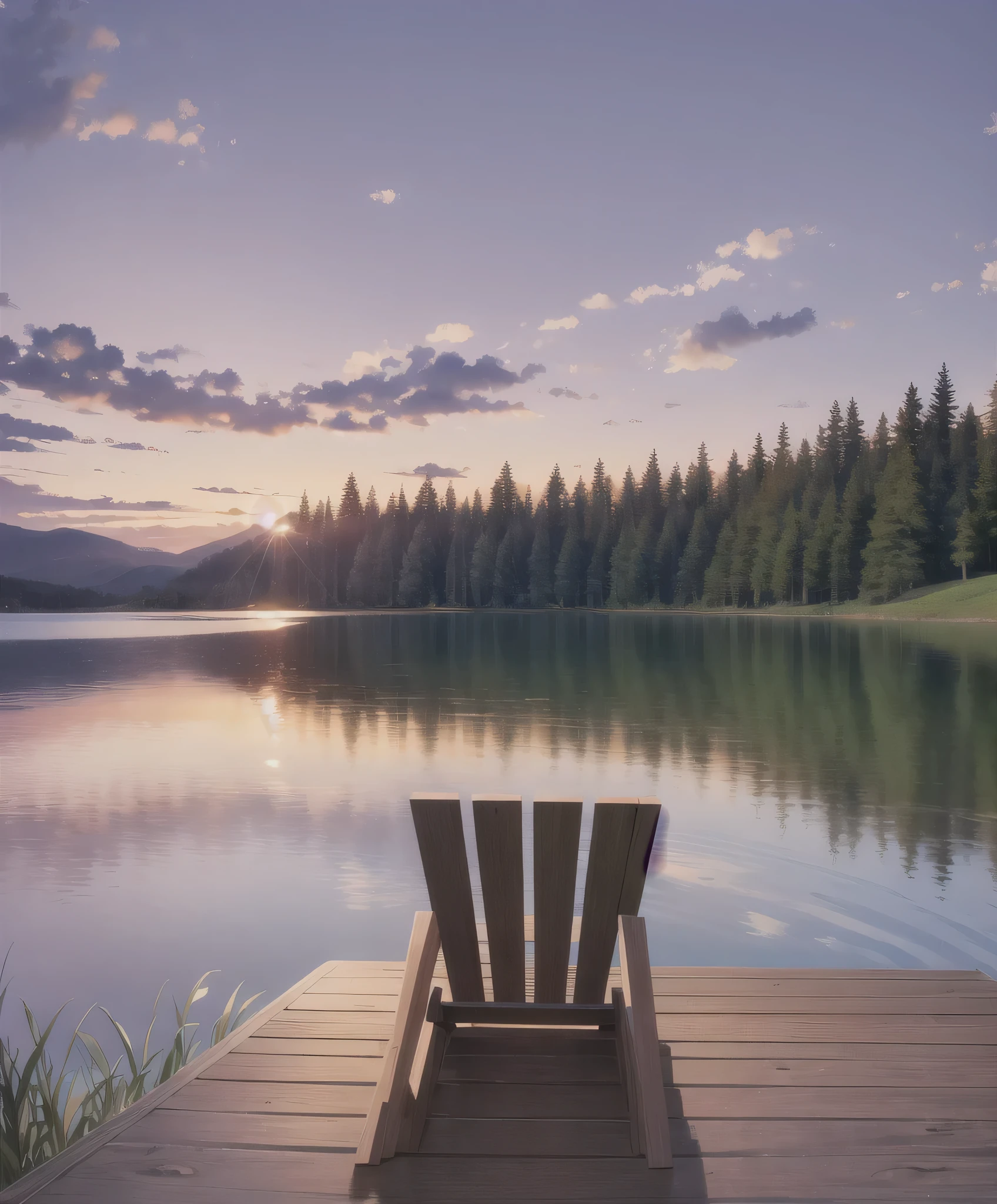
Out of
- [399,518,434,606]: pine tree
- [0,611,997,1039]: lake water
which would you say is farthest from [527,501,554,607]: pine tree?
[0,611,997,1039]: lake water

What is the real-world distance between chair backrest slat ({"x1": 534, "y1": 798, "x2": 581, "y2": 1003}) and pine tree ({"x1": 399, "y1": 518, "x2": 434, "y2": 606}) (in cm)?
10060

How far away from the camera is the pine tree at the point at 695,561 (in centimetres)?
8456

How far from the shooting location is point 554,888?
119 inches

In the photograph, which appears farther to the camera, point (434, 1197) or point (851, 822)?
point (851, 822)

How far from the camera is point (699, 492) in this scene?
9550cm

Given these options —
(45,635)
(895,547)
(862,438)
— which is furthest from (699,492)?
(45,635)

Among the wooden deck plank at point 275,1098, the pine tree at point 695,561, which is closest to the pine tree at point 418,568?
the pine tree at point 695,561

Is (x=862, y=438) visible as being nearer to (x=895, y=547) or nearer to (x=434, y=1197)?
(x=895, y=547)

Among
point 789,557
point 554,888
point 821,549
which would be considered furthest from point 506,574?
point 554,888

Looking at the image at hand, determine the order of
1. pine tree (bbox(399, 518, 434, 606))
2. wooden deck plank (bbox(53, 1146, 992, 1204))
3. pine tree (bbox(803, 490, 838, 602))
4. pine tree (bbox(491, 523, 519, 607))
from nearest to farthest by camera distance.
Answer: wooden deck plank (bbox(53, 1146, 992, 1204))
pine tree (bbox(803, 490, 838, 602))
pine tree (bbox(491, 523, 519, 607))
pine tree (bbox(399, 518, 434, 606))

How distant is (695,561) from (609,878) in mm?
84401

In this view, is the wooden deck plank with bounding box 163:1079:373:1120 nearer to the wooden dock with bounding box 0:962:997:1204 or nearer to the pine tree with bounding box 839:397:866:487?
the wooden dock with bounding box 0:962:997:1204

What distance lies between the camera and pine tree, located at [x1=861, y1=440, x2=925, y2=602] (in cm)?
5809

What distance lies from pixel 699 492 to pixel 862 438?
17235 millimetres
